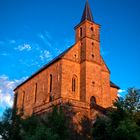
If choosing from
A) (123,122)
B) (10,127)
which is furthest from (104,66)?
(123,122)

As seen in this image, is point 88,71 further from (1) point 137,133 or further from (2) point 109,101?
(1) point 137,133

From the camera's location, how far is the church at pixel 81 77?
4841 cm

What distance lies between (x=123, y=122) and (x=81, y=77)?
19.4 metres

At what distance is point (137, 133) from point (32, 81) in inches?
1282

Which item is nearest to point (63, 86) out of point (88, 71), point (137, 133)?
point (88, 71)

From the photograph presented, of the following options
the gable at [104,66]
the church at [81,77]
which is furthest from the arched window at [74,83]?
the gable at [104,66]

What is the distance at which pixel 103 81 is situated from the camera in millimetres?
54594

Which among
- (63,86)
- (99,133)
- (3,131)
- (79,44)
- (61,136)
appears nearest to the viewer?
(61,136)

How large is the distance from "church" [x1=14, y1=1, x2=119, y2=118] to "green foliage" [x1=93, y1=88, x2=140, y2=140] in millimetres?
8323

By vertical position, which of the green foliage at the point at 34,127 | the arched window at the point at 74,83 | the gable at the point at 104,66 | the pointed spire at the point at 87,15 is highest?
the pointed spire at the point at 87,15

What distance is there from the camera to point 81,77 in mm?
50781

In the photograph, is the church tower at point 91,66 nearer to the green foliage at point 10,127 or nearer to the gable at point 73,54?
the gable at point 73,54

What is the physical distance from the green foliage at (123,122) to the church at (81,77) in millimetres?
8323

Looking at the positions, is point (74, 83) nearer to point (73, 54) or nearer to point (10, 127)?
point (73, 54)
